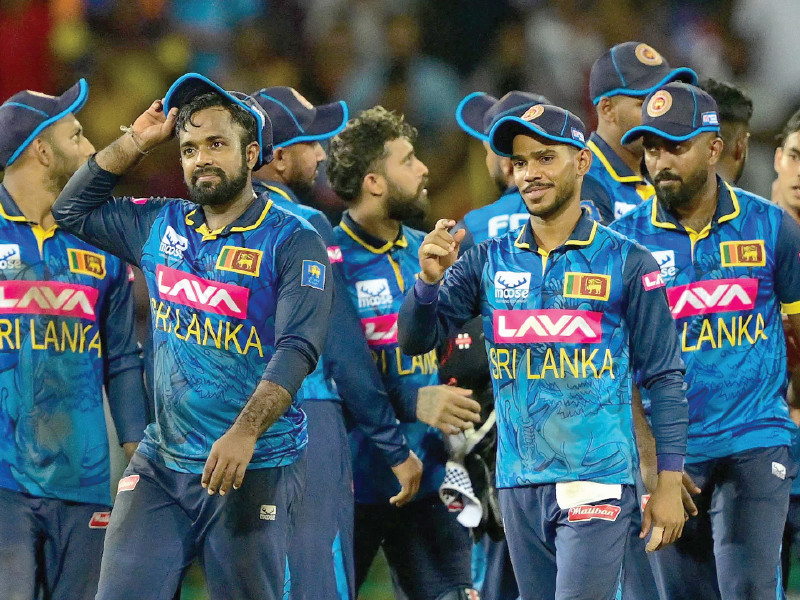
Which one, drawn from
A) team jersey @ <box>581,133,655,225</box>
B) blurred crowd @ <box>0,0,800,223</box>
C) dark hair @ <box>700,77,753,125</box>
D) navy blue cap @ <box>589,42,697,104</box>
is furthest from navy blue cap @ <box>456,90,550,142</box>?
blurred crowd @ <box>0,0,800,223</box>

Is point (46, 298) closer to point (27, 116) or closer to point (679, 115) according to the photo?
point (27, 116)

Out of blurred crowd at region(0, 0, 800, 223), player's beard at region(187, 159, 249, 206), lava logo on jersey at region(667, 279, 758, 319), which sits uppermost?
blurred crowd at region(0, 0, 800, 223)

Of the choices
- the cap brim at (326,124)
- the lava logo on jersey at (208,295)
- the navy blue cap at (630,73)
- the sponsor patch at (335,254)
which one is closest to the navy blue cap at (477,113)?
the navy blue cap at (630,73)

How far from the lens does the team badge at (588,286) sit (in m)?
4.62

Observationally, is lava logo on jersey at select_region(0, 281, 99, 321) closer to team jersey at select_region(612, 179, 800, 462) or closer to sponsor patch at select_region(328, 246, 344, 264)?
sponsor patch at select_region(328, 246, 344, 264)

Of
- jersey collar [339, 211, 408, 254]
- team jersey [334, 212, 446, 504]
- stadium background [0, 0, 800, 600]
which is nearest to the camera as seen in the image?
team jersey [334, 212, 446, 504]

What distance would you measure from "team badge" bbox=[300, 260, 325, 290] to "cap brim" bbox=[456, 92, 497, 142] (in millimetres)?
2822

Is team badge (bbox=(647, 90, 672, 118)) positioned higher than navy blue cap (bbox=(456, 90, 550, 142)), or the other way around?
navy blue cap (bbox=(456, 90, 550, 142))

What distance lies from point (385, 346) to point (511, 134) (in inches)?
54.3

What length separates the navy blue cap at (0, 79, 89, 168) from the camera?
550 centimetres

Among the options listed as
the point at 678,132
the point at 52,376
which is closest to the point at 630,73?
the point at 678,132

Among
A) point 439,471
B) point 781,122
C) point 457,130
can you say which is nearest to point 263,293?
point 439,471

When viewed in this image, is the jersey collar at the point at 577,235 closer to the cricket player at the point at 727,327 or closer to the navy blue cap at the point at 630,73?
the cricket player at the point at 727,327

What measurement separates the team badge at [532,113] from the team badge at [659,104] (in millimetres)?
756
